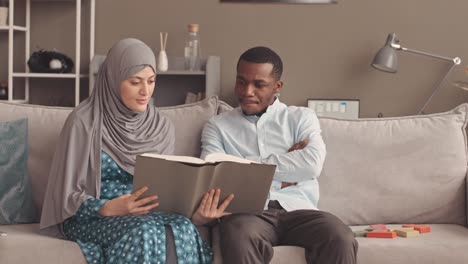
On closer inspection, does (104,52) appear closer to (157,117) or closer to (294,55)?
(294,55)

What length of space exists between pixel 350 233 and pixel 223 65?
275cm

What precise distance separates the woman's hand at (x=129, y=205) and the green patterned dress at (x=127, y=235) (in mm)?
20

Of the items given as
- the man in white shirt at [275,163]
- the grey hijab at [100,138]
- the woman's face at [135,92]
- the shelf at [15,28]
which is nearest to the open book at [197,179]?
the man in white shirt at [275,163]

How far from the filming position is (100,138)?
2.77 metres

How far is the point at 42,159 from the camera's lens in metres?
3.00

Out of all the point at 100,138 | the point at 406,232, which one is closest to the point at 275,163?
the point at 406,232

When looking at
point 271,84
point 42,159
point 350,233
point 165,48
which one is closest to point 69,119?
point 42,159

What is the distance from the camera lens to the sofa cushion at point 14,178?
9.45 ft

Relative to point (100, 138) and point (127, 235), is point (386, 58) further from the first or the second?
point (127, 235)

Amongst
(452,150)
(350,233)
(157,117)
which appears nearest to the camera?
(350,233)

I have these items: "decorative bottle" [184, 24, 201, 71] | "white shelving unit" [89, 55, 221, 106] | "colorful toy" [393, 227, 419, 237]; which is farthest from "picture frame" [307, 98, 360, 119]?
"colorful toy" [393, 227, 419, 237]

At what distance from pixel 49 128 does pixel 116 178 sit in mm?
409

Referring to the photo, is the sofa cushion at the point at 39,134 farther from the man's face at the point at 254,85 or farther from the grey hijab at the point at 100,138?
the man's face at the point at 254,85

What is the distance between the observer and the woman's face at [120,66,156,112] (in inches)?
110
